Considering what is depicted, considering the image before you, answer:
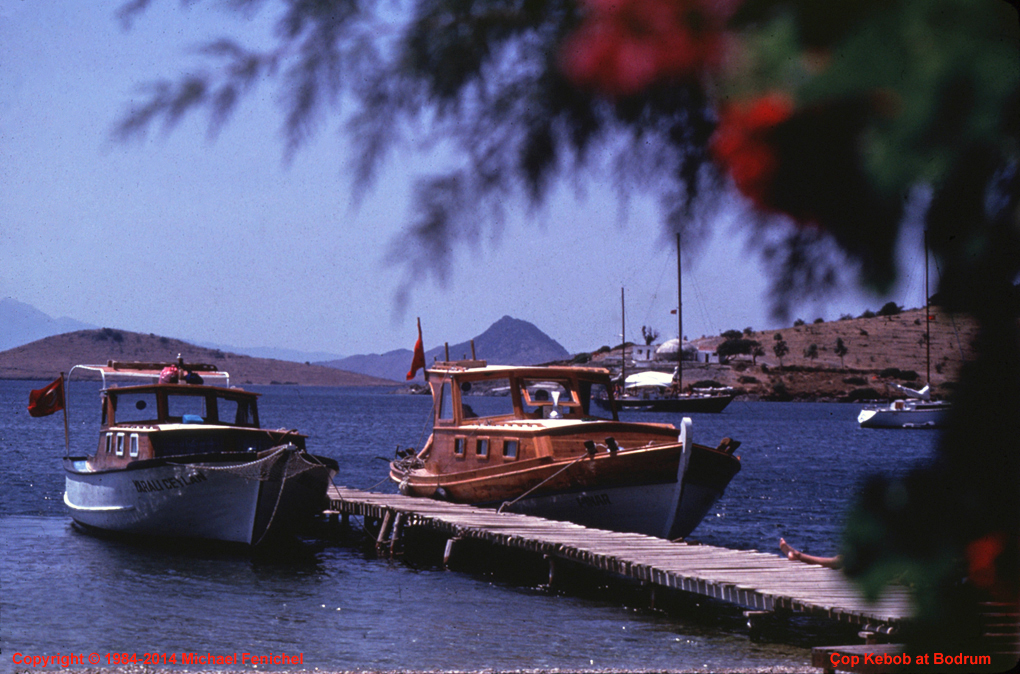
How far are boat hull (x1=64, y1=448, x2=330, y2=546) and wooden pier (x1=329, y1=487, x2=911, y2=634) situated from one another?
94.1 inches

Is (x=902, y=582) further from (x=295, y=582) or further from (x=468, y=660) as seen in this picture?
(x=295, y=582)

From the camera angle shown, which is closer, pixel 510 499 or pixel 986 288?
pixel 986 288

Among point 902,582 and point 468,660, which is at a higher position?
point 902,582

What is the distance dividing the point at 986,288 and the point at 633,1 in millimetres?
985

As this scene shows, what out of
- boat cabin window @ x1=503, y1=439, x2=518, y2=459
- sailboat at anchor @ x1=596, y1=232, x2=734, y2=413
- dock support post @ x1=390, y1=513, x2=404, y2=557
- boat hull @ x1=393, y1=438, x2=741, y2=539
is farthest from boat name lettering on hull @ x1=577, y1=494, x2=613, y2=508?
sailboat at anchor @ x1=596, y1=232, x2=734, y2=413

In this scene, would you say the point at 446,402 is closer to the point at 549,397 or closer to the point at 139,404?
the point at 549,397

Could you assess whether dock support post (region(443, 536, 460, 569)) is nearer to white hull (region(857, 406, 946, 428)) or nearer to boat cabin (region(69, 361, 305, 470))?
boat cabin (region(69, 361, 305, 470))

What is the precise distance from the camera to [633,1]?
2316 mm

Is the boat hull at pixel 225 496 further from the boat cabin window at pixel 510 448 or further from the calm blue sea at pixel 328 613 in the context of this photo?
the boat cabin window at pixel 510 448

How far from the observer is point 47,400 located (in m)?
25.6

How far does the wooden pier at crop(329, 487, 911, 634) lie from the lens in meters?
13.4

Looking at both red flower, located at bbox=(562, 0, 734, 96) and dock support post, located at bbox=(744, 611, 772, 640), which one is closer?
red flower, located at bbox=(562, 0, 734, 96)

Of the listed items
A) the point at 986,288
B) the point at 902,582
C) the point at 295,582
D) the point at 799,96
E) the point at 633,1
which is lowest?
the point at 295,582

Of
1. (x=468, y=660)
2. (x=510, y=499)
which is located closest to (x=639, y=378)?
(x=510, y=499)
